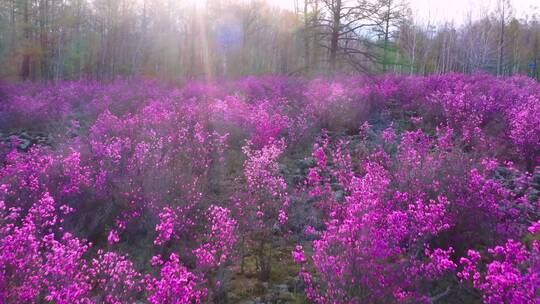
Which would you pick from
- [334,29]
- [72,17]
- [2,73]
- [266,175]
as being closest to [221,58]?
[72,17]

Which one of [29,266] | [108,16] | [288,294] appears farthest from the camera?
[108,16]

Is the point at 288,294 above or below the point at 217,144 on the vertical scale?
below

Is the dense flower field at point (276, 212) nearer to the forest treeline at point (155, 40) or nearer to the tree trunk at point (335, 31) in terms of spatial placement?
the tree trunk at point (335, 31)

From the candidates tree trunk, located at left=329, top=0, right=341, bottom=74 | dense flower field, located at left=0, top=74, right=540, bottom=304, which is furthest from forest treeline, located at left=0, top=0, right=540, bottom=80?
dense flower field, located at left=0, top=74, right=540, bottom=304

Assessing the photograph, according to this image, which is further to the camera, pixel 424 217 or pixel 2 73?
pixel 2 73

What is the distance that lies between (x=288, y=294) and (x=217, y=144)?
3.62 meters

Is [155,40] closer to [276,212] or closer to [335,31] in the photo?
[335,31]

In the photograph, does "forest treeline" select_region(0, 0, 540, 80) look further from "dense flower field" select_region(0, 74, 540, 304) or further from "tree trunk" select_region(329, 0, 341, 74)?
"dense flower field" select_region(0, 74, 540, 304)

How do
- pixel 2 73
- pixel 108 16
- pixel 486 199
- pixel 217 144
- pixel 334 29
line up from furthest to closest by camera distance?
pixel 108 16
pixel 2 73
pixel 334 29
pixel 217 144
pixel 486 199

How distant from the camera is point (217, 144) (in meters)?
6.86

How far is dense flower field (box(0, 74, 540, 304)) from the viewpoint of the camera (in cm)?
268

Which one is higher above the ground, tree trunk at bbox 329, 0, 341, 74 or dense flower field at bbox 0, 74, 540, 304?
tree trunk at bbox 329, 0, 341, 74

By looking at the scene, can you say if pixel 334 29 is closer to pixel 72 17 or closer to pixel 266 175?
pixel 266 175

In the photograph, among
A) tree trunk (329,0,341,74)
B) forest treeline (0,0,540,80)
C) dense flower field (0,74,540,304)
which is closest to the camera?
dense flower field (0,74,540,304)
